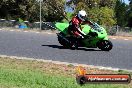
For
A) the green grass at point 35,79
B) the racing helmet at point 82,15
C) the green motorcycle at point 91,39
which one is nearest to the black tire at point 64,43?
the green motorcycle at point 91,39

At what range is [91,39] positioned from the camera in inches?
719

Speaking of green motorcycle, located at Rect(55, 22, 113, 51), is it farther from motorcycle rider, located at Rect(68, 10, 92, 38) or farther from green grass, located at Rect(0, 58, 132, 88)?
green grass, located at Rect(0, 58, 132, 88)

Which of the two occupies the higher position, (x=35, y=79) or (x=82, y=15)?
(x=82, y=15)

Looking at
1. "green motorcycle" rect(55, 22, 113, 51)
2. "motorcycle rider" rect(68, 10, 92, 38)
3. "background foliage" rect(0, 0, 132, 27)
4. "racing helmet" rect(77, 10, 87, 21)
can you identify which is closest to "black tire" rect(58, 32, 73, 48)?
"green motorcycle" rect(55, 22, 113, 51)

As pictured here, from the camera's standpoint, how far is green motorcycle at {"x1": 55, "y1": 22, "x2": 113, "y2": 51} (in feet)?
59.3

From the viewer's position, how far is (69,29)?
18.6 m

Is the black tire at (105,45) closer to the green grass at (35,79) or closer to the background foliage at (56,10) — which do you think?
the green grass at (35,79)

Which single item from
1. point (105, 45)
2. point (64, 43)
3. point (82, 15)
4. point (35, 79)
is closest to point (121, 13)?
point (64, 43)

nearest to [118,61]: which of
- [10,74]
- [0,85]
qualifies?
[10,74]

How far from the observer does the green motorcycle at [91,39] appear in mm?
18062

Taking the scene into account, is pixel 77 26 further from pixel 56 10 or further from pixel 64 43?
pixel 56 10

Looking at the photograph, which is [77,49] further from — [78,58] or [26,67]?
[26,67]

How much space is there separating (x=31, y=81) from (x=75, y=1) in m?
51.4

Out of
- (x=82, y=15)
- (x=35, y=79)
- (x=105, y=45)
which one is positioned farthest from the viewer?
(x=105, y=45)
